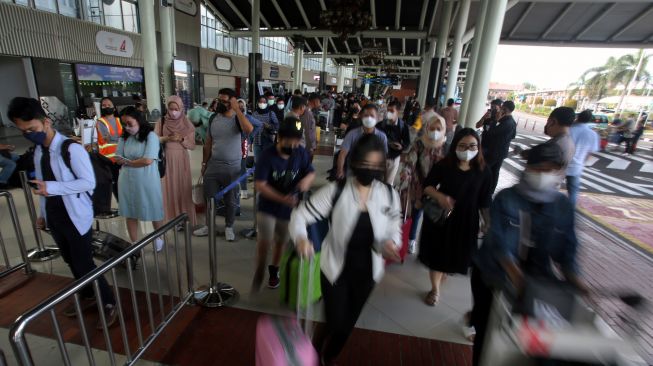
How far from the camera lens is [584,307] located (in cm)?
157

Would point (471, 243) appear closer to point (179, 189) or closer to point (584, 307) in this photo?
point (584, 307)

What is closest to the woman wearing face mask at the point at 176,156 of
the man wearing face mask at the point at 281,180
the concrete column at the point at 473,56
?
the man wearing face mask at the point at 281,180

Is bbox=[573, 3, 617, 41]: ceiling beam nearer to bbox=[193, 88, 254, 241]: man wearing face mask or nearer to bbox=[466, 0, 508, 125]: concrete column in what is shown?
bbox=[466, 0, 508, 125]: concrete column

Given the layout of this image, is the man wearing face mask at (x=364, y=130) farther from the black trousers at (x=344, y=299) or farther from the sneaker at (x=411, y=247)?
the black trousers at (x=344, y=299)

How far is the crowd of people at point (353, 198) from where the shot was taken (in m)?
1.84

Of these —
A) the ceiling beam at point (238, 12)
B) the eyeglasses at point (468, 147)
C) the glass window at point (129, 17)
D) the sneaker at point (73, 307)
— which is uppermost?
the ceiling beam at point (238, 12)

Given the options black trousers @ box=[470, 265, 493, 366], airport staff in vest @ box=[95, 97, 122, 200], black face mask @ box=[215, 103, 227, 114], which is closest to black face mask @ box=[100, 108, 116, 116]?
airport staff in vest @ box=[95, 97, 122, 200]

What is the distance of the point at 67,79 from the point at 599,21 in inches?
989

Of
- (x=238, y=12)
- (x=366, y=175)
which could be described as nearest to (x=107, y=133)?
(x=366, y=175)

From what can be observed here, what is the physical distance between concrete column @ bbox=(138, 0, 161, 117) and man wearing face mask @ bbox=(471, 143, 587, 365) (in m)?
9.05

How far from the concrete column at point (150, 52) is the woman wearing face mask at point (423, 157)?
752 centimetres

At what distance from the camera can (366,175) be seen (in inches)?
74.4

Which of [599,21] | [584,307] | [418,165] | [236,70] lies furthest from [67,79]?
[599,21]

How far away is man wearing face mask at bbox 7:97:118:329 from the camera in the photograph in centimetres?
227
